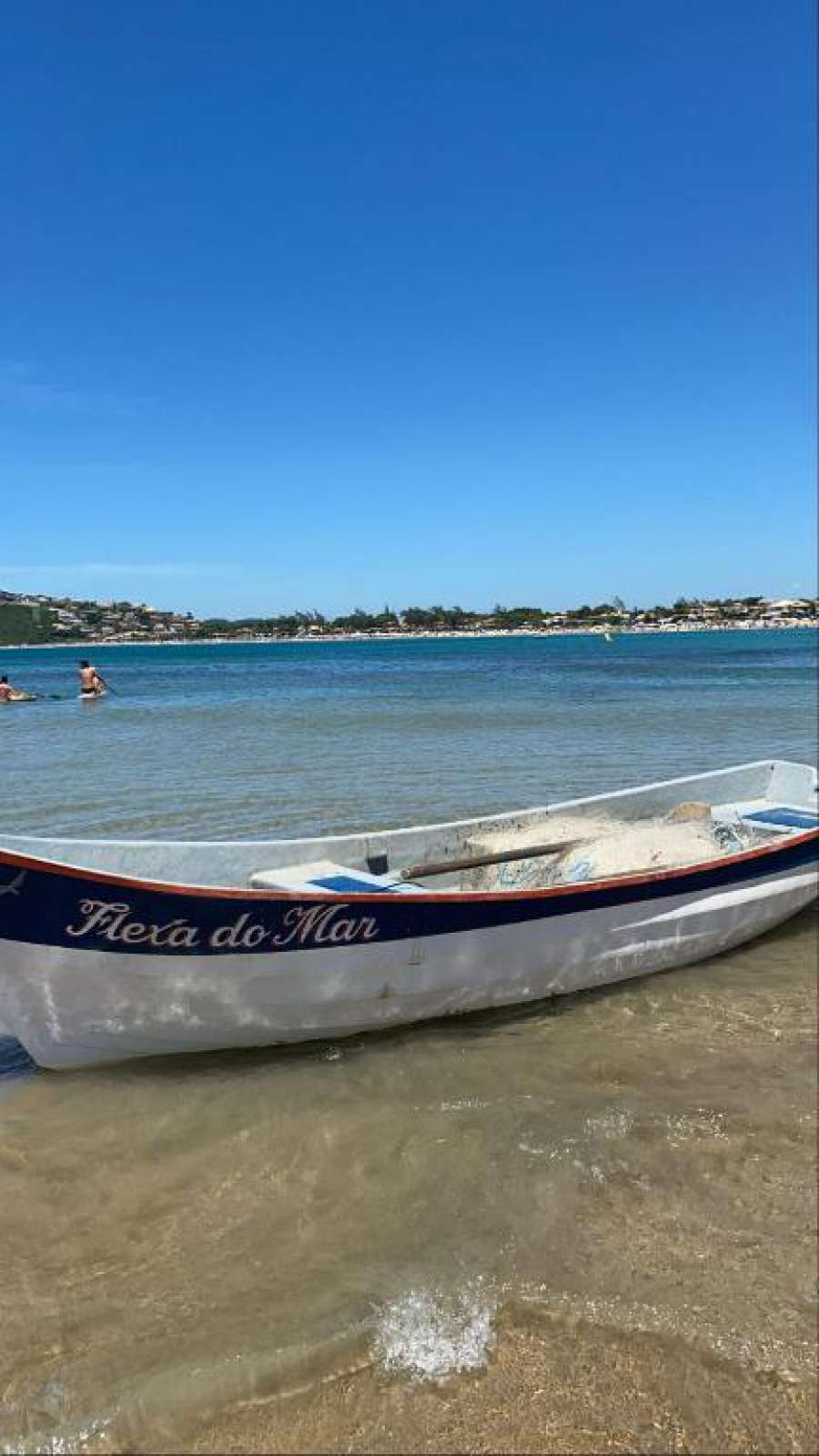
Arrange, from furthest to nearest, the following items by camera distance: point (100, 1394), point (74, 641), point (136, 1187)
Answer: point (74, 641), point (136, 1187), point (100, 1394)

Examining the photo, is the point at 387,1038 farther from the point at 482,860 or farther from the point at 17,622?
the point at 17,622

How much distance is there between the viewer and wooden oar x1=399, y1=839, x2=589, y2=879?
31.0ft

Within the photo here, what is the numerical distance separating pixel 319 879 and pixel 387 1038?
184 centimetres

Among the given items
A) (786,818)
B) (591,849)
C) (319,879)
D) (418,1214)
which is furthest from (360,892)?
(786,818)

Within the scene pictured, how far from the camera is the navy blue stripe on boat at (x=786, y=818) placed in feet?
39.6

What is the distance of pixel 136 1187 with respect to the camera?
5480 mm

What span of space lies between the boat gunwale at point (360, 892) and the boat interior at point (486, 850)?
0.10 m

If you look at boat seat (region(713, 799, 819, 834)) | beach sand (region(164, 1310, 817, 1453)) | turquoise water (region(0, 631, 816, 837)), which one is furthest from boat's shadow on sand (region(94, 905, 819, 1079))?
turquoise water (region(0, 631, 816, 837))

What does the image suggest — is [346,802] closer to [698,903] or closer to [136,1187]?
[698,903]

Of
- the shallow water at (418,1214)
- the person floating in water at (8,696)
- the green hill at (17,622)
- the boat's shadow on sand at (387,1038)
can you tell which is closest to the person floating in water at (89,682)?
the person floating in water at (8,696)

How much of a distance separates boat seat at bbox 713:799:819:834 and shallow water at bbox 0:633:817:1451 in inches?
81.1

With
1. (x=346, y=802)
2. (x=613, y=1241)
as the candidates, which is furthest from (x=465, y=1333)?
(x=346, y=802)

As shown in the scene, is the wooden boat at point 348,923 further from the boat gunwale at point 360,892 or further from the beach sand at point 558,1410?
the beach sand at point 558,1410

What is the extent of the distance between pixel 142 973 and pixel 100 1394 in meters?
2.86
